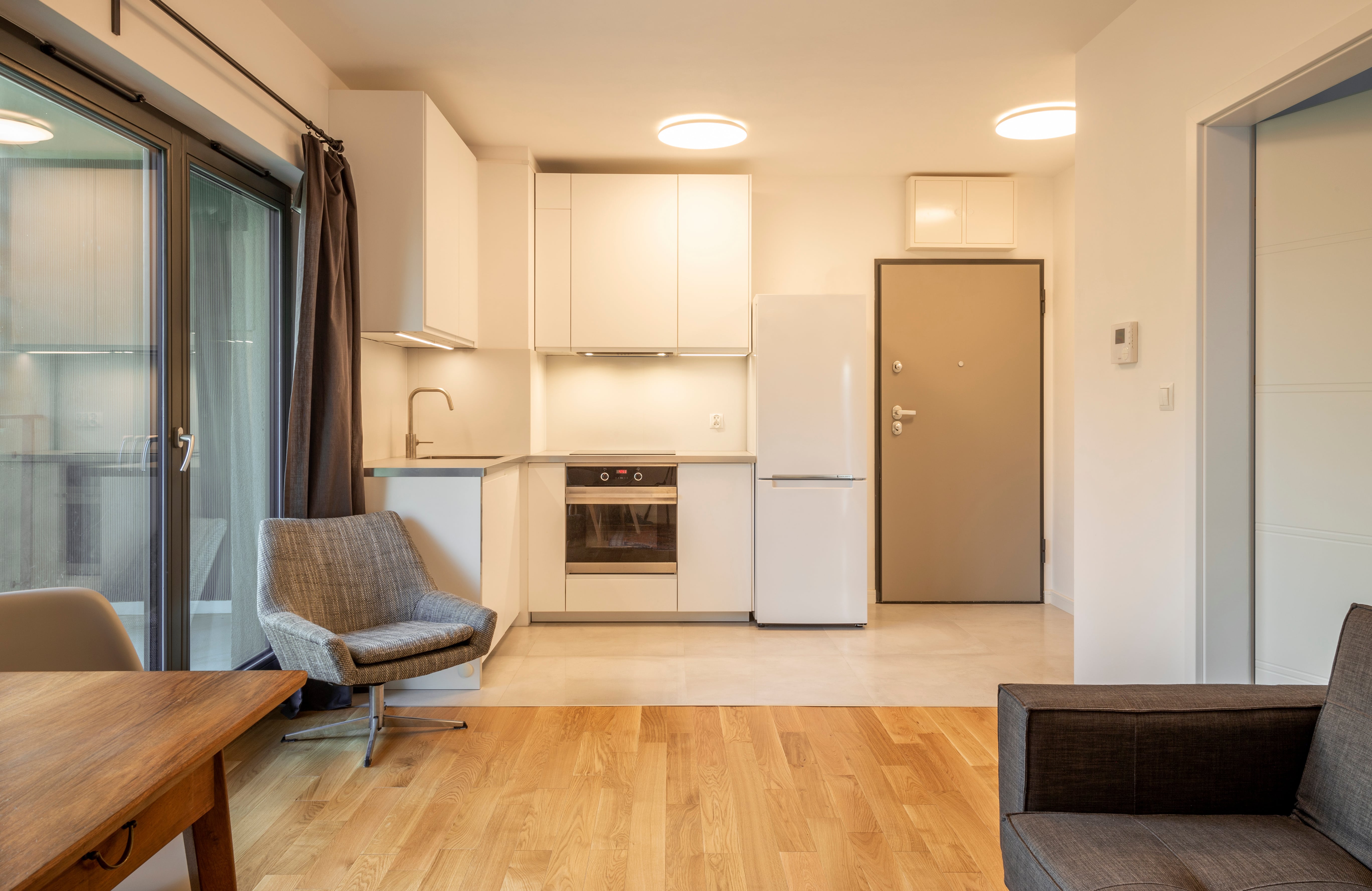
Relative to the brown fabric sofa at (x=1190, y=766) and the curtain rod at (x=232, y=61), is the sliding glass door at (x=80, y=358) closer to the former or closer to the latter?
the curtain rod at (x=232, y=61)

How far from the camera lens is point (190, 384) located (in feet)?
7.91

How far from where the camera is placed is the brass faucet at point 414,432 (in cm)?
396

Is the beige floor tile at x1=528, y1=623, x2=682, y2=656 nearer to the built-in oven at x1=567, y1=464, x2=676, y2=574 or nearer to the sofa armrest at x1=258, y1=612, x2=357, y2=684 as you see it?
the built-in oven at x1=567, y1=464, x2=676, y2=574

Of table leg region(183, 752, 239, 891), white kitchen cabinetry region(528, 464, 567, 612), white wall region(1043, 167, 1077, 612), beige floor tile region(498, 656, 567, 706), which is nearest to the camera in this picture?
table leg region(183, 752, 239, 891)

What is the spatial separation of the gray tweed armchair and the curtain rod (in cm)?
148

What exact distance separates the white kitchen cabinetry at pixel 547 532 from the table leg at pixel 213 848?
2.94 metres

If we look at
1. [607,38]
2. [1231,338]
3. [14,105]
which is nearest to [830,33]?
[607,38]

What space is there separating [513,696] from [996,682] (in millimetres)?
2010

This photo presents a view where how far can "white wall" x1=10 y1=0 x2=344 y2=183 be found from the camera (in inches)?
71.9

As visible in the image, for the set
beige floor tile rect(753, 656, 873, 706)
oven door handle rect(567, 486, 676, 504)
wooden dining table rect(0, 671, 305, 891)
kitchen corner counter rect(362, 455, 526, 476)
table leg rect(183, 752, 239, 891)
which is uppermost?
kitchen corner counter rect(362, 455, 526, 476)

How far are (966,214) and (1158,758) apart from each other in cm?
375

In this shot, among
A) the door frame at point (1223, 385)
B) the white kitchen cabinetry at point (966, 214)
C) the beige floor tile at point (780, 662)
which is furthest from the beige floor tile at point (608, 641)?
Result: the white kitchen cabinetry at point (966, 214)

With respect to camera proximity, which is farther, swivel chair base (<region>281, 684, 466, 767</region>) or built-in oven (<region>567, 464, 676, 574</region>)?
built-in oven (<region>567, 464, 676, 574</region>)

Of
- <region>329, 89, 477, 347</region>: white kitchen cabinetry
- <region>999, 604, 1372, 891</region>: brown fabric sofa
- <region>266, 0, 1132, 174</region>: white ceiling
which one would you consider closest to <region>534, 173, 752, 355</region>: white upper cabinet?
<region>266, 0, 1132, 174</region>: white ceiling
